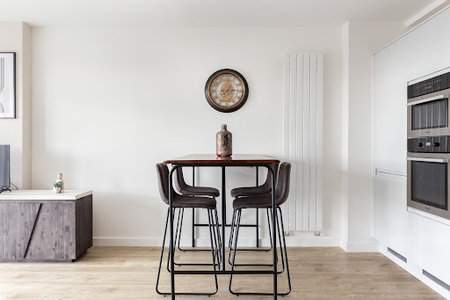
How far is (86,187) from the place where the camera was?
4.01 meters

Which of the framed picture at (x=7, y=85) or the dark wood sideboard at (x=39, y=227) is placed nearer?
the dark wood sideboard at (x=39, y=227)

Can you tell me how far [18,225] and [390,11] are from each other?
13.8 feet

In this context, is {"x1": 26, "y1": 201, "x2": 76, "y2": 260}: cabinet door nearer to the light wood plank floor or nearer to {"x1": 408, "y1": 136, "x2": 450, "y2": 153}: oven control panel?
the light wood plank floor

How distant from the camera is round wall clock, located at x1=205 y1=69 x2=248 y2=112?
3963mm

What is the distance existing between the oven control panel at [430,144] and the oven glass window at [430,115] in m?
0.09

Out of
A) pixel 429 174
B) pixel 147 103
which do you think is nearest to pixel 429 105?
pixel 429 174

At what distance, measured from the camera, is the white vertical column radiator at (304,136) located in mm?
3941

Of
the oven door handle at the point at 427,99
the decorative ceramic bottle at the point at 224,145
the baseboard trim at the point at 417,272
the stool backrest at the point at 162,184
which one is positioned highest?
the oven door handle at the point at 427,99

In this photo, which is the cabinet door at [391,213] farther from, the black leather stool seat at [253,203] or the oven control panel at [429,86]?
the black leather stool seat at [253,203]

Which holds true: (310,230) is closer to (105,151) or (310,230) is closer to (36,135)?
(105,151)

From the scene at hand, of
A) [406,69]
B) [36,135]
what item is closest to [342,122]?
[406,69]

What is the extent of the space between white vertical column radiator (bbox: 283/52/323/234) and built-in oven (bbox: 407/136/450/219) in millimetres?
1105

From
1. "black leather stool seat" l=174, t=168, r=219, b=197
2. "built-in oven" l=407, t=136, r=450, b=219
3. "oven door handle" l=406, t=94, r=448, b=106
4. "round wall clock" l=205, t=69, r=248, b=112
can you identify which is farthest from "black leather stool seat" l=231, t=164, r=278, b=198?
"oven door handle" l=406, t=94, r=448, b=106

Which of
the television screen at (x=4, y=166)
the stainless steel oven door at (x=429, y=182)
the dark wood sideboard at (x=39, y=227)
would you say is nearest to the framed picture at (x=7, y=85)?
the television screen at (x=4, y=166)
